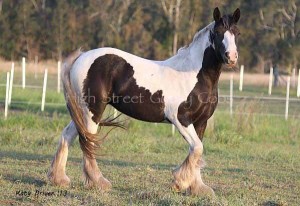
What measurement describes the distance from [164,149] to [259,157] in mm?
1651

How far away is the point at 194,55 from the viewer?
726cm

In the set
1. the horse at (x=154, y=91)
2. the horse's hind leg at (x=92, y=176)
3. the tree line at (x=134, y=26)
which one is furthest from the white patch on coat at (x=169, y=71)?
the tree line at (x=134, y=26)

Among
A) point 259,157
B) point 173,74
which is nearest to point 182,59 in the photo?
point 173,74

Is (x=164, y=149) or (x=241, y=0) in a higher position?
(x=241, y=0)

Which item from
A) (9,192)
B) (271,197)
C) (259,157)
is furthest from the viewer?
(259,157)

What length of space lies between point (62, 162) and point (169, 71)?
159 cm

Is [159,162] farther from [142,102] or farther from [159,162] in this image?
[142,102]

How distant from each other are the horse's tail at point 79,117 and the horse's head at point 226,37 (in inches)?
61.8

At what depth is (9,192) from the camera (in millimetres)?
6574

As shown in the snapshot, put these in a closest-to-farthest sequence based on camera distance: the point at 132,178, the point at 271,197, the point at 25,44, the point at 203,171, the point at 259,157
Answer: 1. the point at 271,197
2. the point at 132,178
3. the point at 203,171
4. the point at 259,157
5. the point at 25,44

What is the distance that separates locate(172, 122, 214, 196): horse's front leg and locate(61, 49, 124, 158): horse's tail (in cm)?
98

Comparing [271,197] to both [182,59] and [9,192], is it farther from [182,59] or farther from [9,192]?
[9,192]

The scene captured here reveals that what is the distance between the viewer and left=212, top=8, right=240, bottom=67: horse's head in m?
6.67

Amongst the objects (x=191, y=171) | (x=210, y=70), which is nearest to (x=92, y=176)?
(x=191, y=171)
